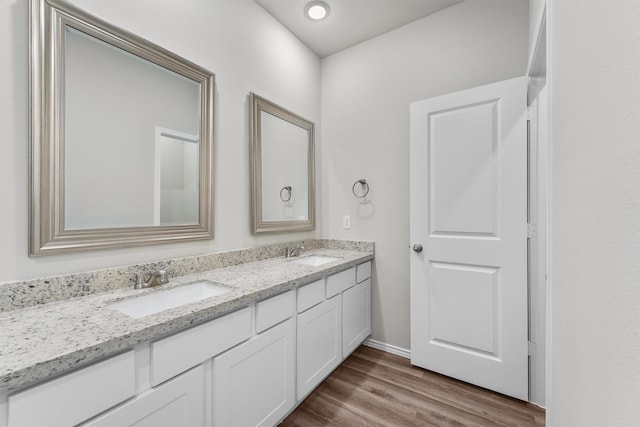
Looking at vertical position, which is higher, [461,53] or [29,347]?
[461,53]

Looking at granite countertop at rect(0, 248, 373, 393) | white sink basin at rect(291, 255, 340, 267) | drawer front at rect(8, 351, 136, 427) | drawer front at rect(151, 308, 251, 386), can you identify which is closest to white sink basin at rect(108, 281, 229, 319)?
granite countertop at rect(0, 248, 373, 393)

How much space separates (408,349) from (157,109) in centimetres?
243

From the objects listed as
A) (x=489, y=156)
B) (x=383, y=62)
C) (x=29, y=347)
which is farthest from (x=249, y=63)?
(x=29, y=347)

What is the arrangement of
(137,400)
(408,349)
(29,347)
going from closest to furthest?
(29,347)
(137,400)
(408,349)

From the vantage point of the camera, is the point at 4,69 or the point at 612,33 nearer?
the point at 612,33

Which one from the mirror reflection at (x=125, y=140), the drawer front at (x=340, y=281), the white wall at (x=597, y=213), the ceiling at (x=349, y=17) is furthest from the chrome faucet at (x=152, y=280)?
the ceiling at (x=349, y=17)

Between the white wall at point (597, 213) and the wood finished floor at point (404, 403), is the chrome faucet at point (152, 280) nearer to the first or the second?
the wood finished floor at point (404, 403)

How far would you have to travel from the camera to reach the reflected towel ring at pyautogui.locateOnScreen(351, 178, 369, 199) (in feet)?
7.99

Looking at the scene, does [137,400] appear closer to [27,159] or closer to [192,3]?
[27,159]

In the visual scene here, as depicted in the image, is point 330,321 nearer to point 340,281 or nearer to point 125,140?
point 340,281

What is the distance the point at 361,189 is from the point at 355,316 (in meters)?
1.08

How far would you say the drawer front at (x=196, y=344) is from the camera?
36.7 inches

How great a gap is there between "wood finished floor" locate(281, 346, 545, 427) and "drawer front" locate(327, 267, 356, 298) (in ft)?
2.08

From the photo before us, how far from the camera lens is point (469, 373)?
6.09ft
